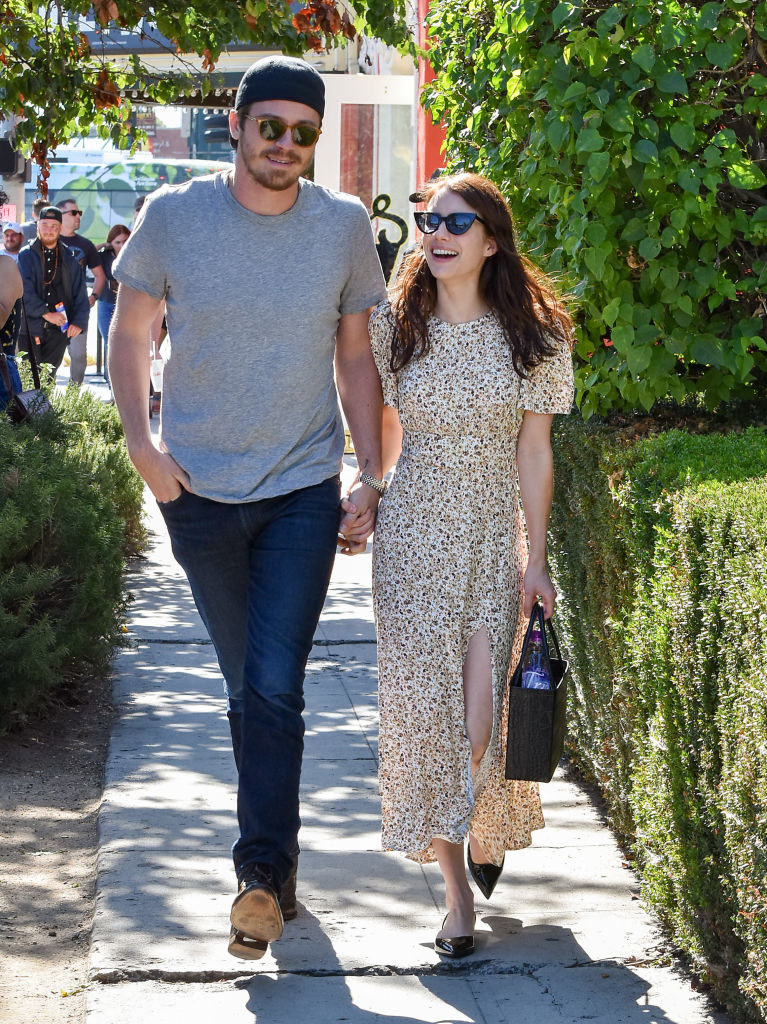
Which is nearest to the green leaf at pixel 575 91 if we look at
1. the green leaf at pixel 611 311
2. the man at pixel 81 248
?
the green leaf at pixel 611 311

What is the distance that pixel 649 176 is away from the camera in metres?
4.30

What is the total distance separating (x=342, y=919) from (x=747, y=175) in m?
2.36

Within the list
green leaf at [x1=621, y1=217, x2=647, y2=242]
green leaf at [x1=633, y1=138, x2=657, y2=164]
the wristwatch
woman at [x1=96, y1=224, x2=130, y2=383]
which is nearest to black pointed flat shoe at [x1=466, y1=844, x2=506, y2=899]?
the wristwatch

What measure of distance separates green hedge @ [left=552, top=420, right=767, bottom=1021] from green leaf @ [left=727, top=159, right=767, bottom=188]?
73 centimetres

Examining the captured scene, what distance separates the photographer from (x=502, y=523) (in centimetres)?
381

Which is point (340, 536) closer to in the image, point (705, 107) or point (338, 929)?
point (338, 929)

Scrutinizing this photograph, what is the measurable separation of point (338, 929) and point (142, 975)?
1.82ft

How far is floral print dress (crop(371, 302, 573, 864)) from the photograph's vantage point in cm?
374

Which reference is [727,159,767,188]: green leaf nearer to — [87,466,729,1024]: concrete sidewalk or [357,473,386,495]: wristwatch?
[357,473,386,495]: wristwatch

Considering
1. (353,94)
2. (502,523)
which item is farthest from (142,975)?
(353,94)

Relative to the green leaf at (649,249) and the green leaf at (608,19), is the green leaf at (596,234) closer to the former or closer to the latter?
the green leaf at (649,249)

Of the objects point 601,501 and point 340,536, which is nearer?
point 340,536

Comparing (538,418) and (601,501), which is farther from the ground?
(538,418)

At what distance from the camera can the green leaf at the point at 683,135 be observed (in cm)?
424
